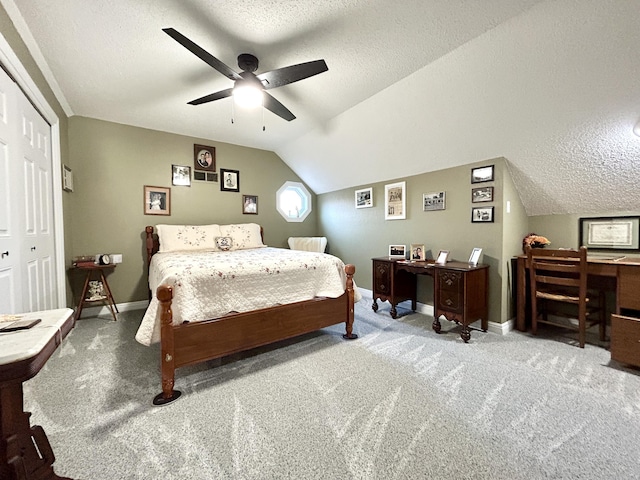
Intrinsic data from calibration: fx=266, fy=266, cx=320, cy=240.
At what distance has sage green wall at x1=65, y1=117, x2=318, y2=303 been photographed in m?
3.48

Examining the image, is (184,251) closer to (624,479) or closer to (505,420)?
(505,420)

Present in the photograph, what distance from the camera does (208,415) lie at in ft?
5.26

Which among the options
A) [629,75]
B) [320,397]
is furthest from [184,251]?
[629,75]

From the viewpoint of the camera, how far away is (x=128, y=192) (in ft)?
12.3

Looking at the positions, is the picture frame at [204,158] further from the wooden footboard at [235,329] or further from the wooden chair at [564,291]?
the wooden chair at [564,291]

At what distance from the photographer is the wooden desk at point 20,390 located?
2.52ft

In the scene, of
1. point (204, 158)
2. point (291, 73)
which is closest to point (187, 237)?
point (204, 158)

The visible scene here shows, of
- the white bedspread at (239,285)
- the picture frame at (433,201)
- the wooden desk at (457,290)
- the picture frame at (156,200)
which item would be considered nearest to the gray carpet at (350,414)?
the wooden desk at (457,290)

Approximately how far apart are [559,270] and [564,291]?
568mm

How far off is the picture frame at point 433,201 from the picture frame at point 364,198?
0.91 m

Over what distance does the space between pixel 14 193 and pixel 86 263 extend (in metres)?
1.66

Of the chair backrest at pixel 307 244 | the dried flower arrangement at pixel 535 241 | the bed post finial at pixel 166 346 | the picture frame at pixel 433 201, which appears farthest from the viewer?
the chair backrest at pixel 307 244

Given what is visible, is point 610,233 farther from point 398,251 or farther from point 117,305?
point 117,305

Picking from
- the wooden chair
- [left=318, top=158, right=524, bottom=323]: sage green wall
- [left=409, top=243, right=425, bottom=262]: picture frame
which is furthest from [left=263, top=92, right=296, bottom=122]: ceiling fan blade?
the wooden chair
